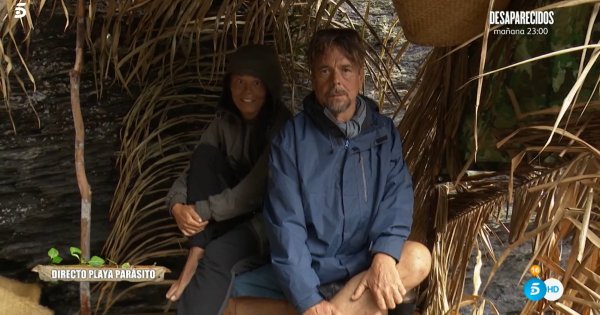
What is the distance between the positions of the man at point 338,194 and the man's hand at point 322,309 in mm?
13

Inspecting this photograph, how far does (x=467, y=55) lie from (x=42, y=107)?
1.92m

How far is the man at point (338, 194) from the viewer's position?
2049 mm

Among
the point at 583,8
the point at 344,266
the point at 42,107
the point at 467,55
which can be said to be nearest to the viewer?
the point at 583,8

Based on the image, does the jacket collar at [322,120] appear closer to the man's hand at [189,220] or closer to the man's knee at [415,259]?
the man's knee at [415,259]

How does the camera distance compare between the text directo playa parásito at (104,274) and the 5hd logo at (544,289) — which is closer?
the text directo playa parásito at (104,274)

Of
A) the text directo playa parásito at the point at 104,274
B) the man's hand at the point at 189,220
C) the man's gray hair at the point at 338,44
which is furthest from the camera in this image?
the man's hand at the point at 189,220

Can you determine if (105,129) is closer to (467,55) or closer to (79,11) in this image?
(79,11)

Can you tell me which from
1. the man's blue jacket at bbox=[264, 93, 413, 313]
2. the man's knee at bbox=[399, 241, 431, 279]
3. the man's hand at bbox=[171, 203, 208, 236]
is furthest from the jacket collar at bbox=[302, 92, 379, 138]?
the man's hand at bbox=[171, 203, 208, 236]

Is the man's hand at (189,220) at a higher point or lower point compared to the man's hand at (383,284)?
higher

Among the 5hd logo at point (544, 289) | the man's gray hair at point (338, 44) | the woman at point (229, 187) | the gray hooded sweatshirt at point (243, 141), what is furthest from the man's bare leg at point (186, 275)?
the 5hd logo at point (544, 289)

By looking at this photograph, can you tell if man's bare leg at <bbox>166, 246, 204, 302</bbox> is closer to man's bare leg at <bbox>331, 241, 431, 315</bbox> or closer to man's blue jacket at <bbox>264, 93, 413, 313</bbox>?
man's blue jacket at <bbox>264, 93, 413, 313</bbox>

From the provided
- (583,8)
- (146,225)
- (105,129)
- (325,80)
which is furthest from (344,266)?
(105,129)

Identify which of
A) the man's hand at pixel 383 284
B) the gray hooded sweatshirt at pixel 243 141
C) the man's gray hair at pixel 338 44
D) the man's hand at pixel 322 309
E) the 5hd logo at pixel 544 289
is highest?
the man's gray hair at pixel 338 44

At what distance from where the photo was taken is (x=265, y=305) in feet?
7.19
